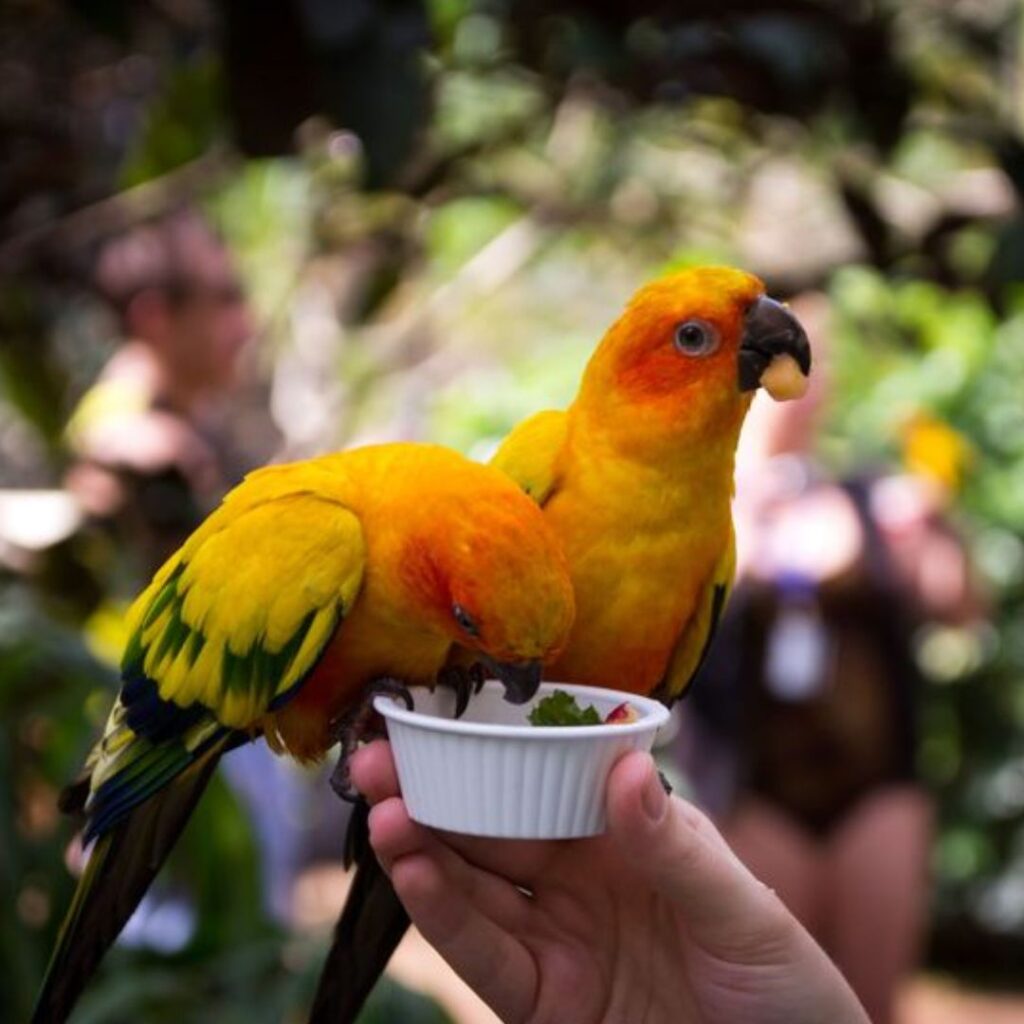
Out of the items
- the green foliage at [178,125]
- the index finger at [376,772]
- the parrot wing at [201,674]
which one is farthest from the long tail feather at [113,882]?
the green foliage at [178,125]

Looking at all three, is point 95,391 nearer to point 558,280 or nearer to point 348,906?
point 348,906

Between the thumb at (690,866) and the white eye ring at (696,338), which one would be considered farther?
the white eye ring at (696,338)

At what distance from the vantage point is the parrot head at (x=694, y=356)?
41.8 inches

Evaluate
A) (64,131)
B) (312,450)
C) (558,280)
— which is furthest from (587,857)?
(558,280)

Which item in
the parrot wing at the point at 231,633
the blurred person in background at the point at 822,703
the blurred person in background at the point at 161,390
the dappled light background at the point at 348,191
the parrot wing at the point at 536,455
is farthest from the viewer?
the blurred person in background at the point at 822,703

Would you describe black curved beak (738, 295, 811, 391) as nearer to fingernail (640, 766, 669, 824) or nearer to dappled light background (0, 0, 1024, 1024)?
fingernail (640, 766, 669, 824)

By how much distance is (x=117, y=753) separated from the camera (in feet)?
3.68

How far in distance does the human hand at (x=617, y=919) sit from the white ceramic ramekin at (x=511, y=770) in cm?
2

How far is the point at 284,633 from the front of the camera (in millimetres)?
1082

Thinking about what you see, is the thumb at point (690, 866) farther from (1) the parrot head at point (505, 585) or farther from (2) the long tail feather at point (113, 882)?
(2) the long tail feather at point (113, 882)

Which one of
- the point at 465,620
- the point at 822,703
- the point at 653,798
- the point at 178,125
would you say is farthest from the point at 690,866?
the point at 822,703

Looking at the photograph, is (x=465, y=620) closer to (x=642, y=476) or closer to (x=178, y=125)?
(x=642, y=476)

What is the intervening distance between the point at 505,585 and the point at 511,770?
0.11 meters

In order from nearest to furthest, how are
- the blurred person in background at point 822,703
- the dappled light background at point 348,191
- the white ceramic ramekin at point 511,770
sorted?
the white ceramic ramekin at point 511,770, the dappled light background at point 348,191, the blurred person in background at point 822,703
